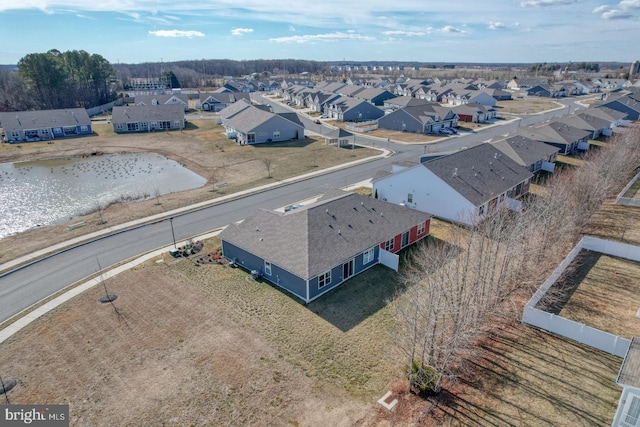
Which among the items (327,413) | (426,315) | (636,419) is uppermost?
(426,315)

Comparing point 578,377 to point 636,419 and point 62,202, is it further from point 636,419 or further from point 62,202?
point 62,202

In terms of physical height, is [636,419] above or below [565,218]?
below

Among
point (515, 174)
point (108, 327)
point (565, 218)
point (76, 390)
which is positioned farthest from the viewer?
point (515, 174)

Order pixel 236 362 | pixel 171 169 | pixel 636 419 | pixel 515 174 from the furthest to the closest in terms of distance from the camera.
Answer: pixel 171 169, pixel 515 174, pixel 236 362, pixel 636 419

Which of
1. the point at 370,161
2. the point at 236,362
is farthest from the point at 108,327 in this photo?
the point at 370,161

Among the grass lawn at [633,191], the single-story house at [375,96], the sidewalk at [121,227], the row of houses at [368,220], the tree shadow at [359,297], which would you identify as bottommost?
the tree shadow at [359,297]

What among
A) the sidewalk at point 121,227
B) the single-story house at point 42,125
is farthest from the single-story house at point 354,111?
the single-story house at point 42,125

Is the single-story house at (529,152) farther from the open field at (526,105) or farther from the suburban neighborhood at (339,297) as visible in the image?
the open field at (526,105)
